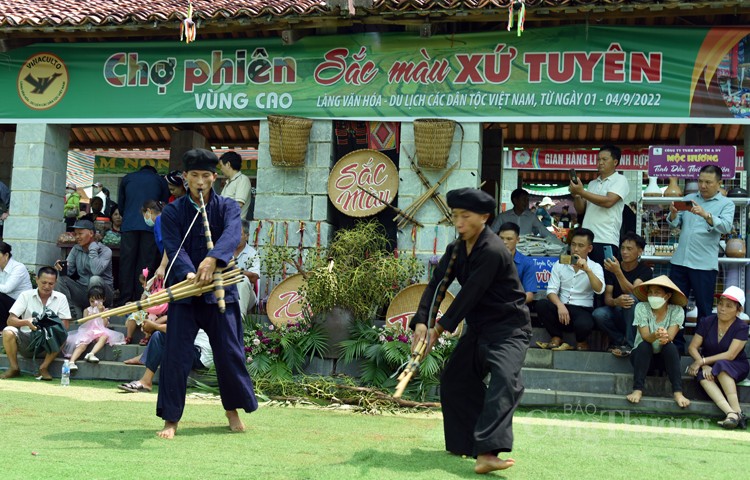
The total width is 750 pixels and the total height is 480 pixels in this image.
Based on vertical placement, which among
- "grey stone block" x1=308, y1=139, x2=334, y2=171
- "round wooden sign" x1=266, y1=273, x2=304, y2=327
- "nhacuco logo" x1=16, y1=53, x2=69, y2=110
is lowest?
"round wooden sign" x1=266, y1=273, x2=304, y2=327

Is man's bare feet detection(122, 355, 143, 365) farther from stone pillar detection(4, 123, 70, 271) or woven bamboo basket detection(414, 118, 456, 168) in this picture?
woven bamboo basket detection(414, 118, 456, 168)

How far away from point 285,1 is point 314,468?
6.79 meters

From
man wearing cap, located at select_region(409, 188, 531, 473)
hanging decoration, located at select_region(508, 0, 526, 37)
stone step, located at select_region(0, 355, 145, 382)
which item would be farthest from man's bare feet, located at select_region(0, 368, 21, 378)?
hanging decoration, located at select_region(508, 0, 526, 37)

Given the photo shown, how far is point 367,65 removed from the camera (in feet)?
33.7

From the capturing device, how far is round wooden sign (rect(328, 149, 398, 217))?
1029 centimetres

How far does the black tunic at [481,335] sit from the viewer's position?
4.99 meters

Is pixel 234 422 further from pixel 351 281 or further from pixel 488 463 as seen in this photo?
pixel 351 281

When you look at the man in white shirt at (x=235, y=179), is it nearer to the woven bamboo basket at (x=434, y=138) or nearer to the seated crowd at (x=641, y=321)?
the woven bamboo basket at (x=434, y=138)

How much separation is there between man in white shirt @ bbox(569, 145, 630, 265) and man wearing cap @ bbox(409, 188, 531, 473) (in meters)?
4.06

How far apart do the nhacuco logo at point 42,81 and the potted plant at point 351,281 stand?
4.51 meters

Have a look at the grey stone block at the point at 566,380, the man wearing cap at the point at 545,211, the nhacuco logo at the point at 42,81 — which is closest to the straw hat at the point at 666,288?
the grey stone block at the point at 566,380

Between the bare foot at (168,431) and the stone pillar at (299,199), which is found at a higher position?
the stone pillar at (299,199)

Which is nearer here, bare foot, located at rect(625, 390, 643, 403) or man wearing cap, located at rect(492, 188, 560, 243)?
bare foot, located at rect(625, 390, 643, 403)

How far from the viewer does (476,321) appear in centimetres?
526
